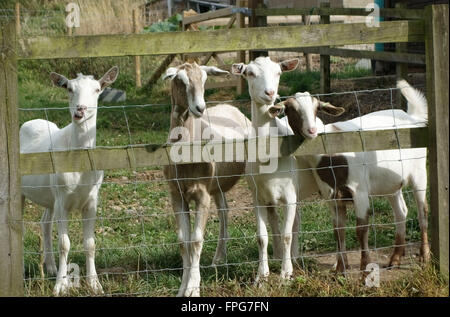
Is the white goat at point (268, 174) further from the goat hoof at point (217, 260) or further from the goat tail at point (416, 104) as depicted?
the goat tail at point (416, 104)

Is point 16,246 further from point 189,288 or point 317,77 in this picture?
point 317,77

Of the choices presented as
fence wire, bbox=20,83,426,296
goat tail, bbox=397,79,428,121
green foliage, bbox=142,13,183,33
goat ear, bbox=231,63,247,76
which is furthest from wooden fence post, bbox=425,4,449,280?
green foliage, bbox=142,13,183,33

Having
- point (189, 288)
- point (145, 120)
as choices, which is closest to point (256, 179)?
point (189, 288)

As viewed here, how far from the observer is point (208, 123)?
6680mm

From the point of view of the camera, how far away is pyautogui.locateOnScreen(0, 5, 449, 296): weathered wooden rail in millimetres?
4797

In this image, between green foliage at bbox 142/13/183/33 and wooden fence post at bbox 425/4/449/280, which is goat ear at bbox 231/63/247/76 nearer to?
wooden fence post at bbox 425/4/449/280

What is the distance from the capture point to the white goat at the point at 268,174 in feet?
19.7

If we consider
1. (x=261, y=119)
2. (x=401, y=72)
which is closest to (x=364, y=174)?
(x=261, y=119)

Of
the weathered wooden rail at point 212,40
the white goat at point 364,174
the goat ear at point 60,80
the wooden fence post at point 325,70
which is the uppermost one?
the wooden fence post at point 325,70

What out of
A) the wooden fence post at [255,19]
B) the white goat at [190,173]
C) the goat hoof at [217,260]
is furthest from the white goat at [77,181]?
the wooden fence post at [255,19]

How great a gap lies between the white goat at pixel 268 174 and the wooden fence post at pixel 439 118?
1.26 m

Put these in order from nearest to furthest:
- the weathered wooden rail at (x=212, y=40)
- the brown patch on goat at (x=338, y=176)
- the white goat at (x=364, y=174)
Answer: the weathered wooden rail at (x=212, y=40), the white goat at (x=364, y=174), the brown patch on goat at (x=338, y=176)

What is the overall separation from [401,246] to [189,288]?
2.09 meters

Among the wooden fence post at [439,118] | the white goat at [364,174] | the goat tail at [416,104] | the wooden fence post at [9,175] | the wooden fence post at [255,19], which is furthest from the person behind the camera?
the wooden fence post at [255,19]
